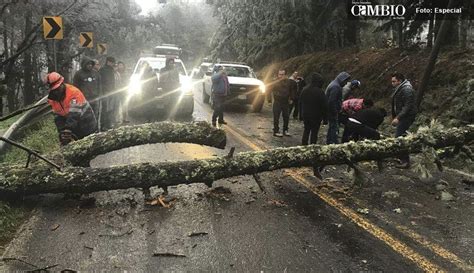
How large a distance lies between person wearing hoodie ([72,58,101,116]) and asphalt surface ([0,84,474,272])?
4435 millimetres

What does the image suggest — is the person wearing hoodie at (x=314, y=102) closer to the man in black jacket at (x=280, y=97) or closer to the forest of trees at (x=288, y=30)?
the man in black jacket at (x=280, y=97)

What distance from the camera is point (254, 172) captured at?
630 cm

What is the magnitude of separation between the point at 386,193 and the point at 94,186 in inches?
172

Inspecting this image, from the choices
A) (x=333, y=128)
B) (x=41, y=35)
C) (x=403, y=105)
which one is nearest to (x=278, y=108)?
(x=333, y=128)

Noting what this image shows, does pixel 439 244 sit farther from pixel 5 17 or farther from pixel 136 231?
pixel 5 17

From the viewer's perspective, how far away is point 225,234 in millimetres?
4953

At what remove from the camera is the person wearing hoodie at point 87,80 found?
9758 mm

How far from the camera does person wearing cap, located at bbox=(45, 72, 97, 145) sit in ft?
21.9

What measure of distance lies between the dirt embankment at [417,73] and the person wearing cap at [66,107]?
8.92 m

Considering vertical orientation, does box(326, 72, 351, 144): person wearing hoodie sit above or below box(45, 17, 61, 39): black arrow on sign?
below

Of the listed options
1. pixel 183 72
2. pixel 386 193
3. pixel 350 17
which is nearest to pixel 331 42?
pixel 350 17

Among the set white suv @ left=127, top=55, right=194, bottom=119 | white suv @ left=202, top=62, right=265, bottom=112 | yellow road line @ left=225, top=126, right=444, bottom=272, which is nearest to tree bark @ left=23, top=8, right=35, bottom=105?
white suv @ left=127, top=55, right=194, bottom=119

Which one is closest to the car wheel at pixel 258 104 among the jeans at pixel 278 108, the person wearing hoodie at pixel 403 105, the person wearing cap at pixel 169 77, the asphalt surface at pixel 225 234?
the person wearing cap at pixel 169 77

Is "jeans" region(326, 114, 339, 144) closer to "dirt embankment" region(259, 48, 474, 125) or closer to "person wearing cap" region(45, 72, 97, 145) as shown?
"dirt embankment" region(259, 48, 474, 125)
